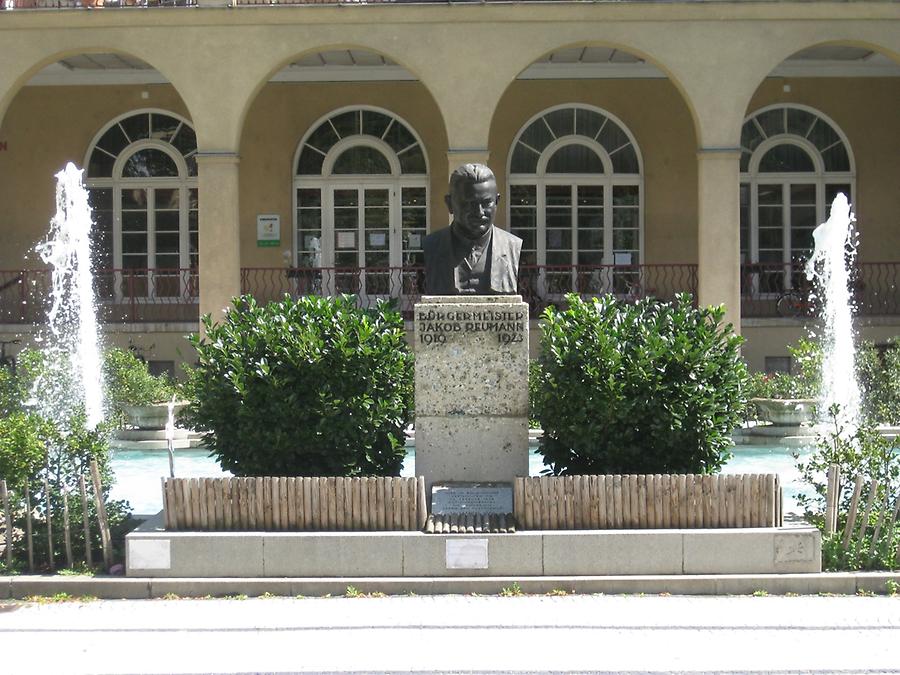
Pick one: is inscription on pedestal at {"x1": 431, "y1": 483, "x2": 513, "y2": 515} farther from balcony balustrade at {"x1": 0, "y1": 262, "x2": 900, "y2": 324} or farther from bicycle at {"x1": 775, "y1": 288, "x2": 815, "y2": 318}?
bicycle at {"x1": 775, "y1": 288, "x2": 815, "y2": 318}

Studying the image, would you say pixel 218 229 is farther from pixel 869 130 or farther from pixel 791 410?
pixel 869 130

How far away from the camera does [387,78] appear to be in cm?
1969

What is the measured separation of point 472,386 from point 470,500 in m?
0.74

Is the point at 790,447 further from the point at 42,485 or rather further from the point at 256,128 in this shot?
the point at 256,128

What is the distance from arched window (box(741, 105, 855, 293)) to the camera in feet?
65.7

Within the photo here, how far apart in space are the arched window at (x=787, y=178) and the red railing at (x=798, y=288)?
349 mm

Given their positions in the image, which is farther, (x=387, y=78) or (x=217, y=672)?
(x=387, y=78)

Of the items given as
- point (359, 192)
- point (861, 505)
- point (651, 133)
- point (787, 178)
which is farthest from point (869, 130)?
point (861, 505)

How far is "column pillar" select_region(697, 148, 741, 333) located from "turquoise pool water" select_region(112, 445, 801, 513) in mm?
3314

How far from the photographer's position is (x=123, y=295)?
19.8m

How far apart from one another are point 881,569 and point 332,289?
13256 millimetres

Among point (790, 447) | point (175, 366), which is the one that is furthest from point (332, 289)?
point (790, 447)

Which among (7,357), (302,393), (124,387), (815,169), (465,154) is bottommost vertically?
(124,387)

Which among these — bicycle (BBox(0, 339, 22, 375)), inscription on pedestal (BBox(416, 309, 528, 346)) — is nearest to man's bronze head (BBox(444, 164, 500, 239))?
inscription on pedestal (BBox(416, 309, 528, 346))
